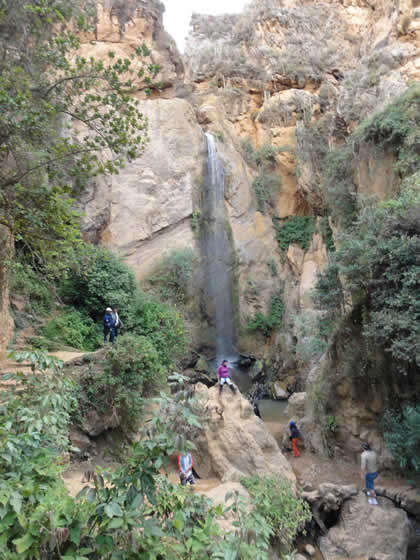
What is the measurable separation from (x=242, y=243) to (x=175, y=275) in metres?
6.20

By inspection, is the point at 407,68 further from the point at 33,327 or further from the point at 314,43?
the point at 33,327

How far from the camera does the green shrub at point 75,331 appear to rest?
1004 centimetres

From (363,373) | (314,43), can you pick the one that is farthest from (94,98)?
(314,43)

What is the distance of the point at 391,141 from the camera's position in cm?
1110

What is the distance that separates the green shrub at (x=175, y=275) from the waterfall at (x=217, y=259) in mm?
2488

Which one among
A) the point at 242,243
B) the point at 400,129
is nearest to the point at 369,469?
the point at 400,129

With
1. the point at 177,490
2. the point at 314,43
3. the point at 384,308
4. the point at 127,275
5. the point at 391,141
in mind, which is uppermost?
the point at 314,43

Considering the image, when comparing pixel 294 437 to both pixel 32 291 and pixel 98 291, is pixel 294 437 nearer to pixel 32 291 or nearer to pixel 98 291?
pixel 98 291

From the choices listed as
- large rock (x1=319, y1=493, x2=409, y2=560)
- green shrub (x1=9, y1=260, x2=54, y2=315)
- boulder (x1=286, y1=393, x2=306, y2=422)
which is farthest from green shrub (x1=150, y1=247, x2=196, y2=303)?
large rock (x1=319, y1=493, x2=409, y2=560)

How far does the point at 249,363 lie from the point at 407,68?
15347mm

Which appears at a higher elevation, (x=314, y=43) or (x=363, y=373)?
(x=314, y=43)

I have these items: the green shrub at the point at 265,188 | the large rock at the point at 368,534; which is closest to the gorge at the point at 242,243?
the large rock at the point at 368,534

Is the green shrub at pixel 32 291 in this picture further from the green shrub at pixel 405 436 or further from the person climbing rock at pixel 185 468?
the green shrub at pixel 405 436

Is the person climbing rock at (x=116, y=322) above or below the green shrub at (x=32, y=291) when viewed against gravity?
below
